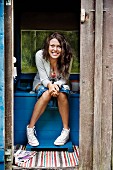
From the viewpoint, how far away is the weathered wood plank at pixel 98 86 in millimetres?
3916

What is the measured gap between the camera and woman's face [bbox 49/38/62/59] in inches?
188

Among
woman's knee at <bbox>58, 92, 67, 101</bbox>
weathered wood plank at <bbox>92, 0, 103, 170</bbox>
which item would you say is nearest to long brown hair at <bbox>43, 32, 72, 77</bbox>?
woman's knee at <bbox>58, 92, 67, 101</bbox>

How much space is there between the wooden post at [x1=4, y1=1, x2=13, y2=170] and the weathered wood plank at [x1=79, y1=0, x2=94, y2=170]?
29.9 inches

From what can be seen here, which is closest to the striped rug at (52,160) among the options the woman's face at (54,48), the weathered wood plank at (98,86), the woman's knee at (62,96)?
the weathered wood plank at (98,86)

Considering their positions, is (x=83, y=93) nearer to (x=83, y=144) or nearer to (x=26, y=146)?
(x=83, y=144)

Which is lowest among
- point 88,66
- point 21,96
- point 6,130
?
point 6,130

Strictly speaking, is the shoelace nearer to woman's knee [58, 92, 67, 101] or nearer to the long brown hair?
woman's knee [58, 92, 67, 101]

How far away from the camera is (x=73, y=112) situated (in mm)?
5004

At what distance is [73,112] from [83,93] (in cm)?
99

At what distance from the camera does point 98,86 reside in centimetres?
400

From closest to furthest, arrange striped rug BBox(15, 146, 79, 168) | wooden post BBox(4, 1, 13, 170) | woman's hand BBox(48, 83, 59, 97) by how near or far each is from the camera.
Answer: wooden post BBox(4, 1, 13, 170), striped rug BBox(15, 146, 79, 168), woman's hand BBox(48, 83, 59, 97)

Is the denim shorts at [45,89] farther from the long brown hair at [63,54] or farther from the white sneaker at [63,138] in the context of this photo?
the white sneaker at [63,138]

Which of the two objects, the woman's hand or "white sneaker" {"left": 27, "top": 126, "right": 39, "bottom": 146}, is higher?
the woman's hand

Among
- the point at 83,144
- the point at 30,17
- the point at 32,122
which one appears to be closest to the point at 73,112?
the point at 32,122
